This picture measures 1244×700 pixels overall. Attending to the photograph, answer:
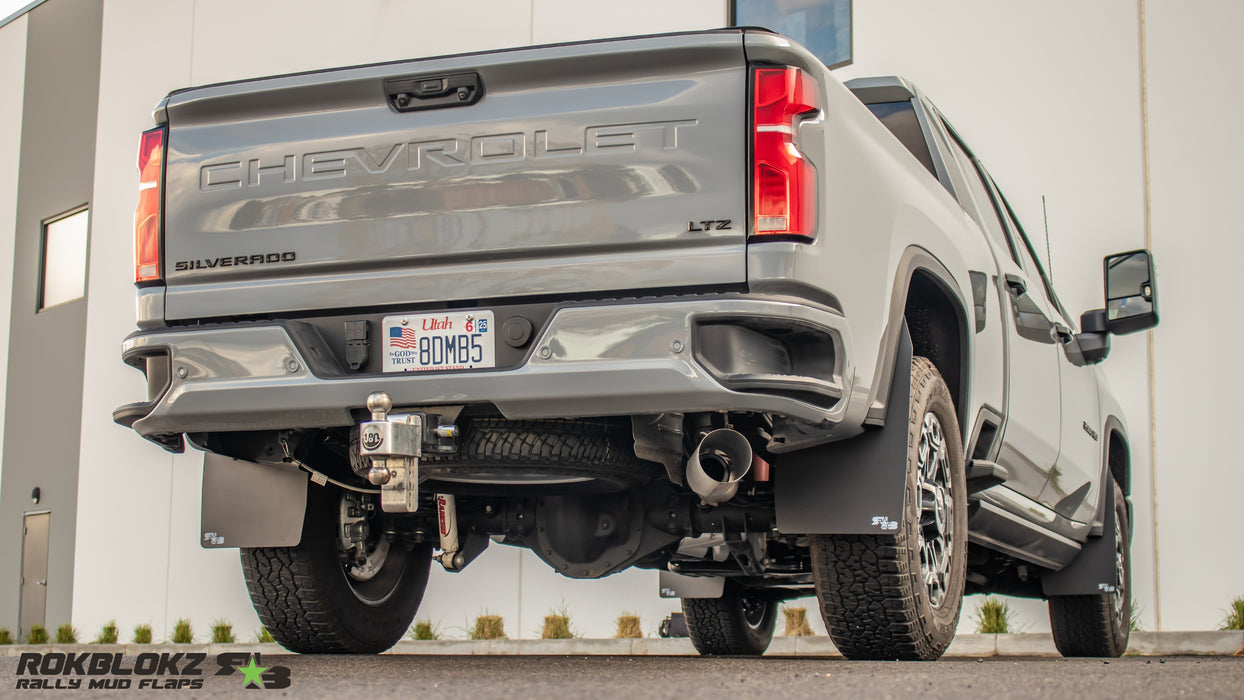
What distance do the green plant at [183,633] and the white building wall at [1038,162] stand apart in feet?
0.49

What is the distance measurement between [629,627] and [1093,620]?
6.01 metres

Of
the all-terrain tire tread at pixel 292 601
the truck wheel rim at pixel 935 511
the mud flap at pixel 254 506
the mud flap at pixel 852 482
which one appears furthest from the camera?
the all-terrain tire tread at pixel 292 601

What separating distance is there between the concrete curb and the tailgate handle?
2893 millimetres

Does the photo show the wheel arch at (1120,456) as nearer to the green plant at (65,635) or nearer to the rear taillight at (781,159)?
the rear taillight at (781,159)

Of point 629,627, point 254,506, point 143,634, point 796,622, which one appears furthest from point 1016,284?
point 143,634

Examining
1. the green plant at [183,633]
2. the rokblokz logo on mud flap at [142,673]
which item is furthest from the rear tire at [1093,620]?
the green plant at [183,633]

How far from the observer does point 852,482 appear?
332 centimetres

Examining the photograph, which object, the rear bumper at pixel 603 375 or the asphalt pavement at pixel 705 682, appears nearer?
the asphalt pavement at pixel 705 682

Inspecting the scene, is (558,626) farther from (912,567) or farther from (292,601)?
(912,567)

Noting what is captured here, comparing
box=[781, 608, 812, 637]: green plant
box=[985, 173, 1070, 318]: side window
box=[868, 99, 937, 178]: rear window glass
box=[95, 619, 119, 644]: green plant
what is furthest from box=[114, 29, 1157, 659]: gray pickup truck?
box=[95, 619, 119, 644]: green plant

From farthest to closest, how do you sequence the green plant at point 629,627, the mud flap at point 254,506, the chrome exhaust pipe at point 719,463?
the green plant at point 629,627 → the mud flap at point 254,506 → the chrome exhaust pipe at point 719,463

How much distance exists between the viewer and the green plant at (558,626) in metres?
11.8

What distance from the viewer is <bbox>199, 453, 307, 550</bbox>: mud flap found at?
151 inches

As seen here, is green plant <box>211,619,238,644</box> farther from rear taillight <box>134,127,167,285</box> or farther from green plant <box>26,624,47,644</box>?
rear taillight <box>134,127,167,285</box>
